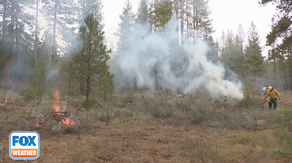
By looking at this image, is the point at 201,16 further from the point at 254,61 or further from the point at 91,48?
the point at 91,48

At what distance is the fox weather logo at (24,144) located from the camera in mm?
4211

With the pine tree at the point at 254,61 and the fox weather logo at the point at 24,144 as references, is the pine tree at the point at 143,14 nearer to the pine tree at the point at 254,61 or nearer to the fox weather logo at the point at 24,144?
the pine tree at the point at 254,61

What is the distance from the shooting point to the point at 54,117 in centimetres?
862

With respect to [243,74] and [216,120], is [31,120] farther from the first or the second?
[243,74]

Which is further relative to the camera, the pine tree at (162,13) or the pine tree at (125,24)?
the pine tree at (125,24)

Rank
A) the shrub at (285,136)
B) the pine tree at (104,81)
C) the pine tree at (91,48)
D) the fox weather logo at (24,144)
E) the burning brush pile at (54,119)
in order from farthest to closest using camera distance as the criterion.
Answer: the pine tree at (104,81) < the pine tree at (91,48) < the burning brush pile at (54,119) < the fox weather logo at (24,144) < the shrub at (285,136)

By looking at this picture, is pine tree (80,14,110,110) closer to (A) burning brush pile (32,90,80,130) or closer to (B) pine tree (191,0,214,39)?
(A) burning brush pile (32,90,80,130)

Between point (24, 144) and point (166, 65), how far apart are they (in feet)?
66.3

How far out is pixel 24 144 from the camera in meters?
4.27

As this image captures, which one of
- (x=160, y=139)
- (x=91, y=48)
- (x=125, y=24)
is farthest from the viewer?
(x=125, y=24)

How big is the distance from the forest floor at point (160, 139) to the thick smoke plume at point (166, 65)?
1106cm

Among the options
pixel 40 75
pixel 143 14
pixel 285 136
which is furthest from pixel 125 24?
pixel 285 136

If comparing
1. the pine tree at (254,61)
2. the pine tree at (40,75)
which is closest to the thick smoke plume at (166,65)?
the pine tree at (40,75)

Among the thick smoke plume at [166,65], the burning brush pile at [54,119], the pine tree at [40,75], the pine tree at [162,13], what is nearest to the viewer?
the burning brush pile at [54,119]
